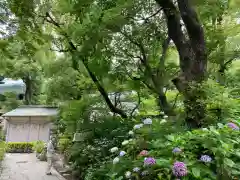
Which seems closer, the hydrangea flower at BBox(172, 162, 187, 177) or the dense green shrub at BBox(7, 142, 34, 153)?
the hydrangea flower at BBox(172, 162, 187, 177)

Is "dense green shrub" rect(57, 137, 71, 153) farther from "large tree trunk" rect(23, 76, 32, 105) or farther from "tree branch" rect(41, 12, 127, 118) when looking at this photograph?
"large tree trunk" rect(23, 76, 32, 105)

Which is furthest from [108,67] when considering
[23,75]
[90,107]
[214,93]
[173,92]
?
[23,75]

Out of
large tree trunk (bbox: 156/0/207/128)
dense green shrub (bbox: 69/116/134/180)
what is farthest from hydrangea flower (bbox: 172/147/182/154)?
dense green shrub (bbox: 69/116/134/180)

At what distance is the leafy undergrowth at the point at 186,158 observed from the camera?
6.88ft

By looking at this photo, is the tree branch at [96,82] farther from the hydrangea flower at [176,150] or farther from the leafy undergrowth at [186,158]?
the hydrangea flower at [176,150]

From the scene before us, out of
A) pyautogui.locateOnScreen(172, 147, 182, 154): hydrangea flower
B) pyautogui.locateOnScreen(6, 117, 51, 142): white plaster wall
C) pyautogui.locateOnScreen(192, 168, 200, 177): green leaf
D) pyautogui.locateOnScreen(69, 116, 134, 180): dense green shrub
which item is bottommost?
pyautogui.locateOnScreen(6, 117, 51, 142): white plaster wall

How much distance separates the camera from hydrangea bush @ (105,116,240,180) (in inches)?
82.6

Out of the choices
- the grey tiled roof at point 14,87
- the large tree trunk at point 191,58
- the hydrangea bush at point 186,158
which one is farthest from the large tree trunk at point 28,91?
the hydrangea bush at point 186,158

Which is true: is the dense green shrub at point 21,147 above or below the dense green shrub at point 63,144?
below

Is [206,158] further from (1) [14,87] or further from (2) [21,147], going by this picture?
(1) [14,87]

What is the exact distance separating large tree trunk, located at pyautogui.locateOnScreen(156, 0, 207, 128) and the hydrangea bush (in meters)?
1.40

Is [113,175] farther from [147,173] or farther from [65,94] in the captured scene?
[65,94]

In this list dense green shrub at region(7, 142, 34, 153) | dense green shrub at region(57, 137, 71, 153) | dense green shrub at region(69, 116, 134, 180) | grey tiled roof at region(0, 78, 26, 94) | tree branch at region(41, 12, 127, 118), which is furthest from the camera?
grey tiled roof at region(0, 78, 26, 94)

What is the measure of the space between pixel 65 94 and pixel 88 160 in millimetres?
4402
